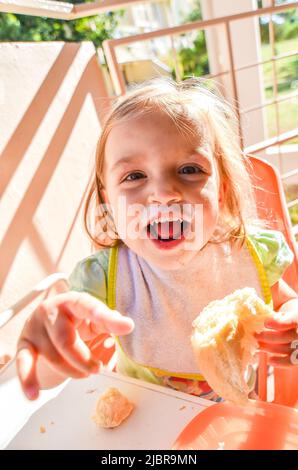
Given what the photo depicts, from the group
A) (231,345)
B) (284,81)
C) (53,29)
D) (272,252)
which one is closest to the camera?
(231,345)

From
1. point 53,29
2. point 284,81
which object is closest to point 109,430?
point 284,81

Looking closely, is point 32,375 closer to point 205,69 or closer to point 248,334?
point 248,334

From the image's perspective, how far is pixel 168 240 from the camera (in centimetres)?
72

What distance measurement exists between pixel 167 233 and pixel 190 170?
0.14 m

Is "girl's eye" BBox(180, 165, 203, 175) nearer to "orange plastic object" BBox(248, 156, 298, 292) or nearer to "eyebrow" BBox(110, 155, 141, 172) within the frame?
"eyebrow" BBox(110, 155, 141, 172)

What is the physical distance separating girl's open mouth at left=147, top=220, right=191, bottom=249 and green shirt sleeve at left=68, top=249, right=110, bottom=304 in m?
0.25

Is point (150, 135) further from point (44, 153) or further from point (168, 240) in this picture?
point (44, 153)

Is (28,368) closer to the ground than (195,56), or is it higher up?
closer to the ground

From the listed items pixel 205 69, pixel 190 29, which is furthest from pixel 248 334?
pixel 205 69

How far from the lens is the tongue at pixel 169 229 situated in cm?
72

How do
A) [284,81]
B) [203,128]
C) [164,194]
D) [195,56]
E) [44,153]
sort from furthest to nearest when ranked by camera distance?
1. [195,56]
2. [284,81]
3. [44,153]
4. [203,128]
5. [164,194]

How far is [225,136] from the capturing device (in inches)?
36.7

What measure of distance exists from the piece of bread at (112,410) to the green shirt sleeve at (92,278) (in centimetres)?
28

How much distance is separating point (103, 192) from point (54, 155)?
767 mm
